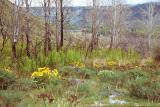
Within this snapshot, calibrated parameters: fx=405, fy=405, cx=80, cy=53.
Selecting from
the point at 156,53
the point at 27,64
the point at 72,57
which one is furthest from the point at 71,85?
the point at 156,53

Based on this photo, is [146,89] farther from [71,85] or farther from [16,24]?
[16,24]

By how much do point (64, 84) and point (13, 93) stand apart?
265 centimetres

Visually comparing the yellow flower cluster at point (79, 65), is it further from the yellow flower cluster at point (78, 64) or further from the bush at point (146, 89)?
the bush at point (146, 89)

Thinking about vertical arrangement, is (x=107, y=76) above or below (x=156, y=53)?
below

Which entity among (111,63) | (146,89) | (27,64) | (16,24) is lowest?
(111,63)

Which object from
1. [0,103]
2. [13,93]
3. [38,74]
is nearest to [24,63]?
[38,74]

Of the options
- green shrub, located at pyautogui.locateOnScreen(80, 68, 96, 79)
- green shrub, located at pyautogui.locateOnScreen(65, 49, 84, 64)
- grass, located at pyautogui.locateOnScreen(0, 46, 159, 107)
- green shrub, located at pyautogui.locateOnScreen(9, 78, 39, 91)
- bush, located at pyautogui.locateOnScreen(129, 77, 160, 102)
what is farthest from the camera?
green shrub, located at pyautogui.locateOnScreen(65, 49, 84, 64)

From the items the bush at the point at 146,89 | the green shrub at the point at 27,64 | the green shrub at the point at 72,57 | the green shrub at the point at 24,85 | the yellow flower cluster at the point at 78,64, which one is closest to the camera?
the bush at the point at 146,89

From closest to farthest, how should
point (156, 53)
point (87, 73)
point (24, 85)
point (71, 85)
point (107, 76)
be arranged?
point (24, 85), point (71, 85), point (107, 76), point (87, 73), point (156, 53)

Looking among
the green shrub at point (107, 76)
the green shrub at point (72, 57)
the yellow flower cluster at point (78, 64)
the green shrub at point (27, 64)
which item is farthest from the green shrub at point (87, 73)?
the green shrub at point (72, 57)

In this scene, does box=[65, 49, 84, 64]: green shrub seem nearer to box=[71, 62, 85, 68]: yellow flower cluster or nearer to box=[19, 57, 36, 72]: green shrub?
box=[71, 62, 85, 68]: yellow flower cluster

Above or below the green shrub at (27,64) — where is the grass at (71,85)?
below

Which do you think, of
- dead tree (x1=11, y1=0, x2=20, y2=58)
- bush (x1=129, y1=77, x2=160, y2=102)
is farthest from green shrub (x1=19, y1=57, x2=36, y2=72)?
bush (x1=129, y1=77, x2=160, y2=102)

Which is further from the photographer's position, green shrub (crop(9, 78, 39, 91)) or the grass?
green shrub (crop(9, 78, 39, 91))
